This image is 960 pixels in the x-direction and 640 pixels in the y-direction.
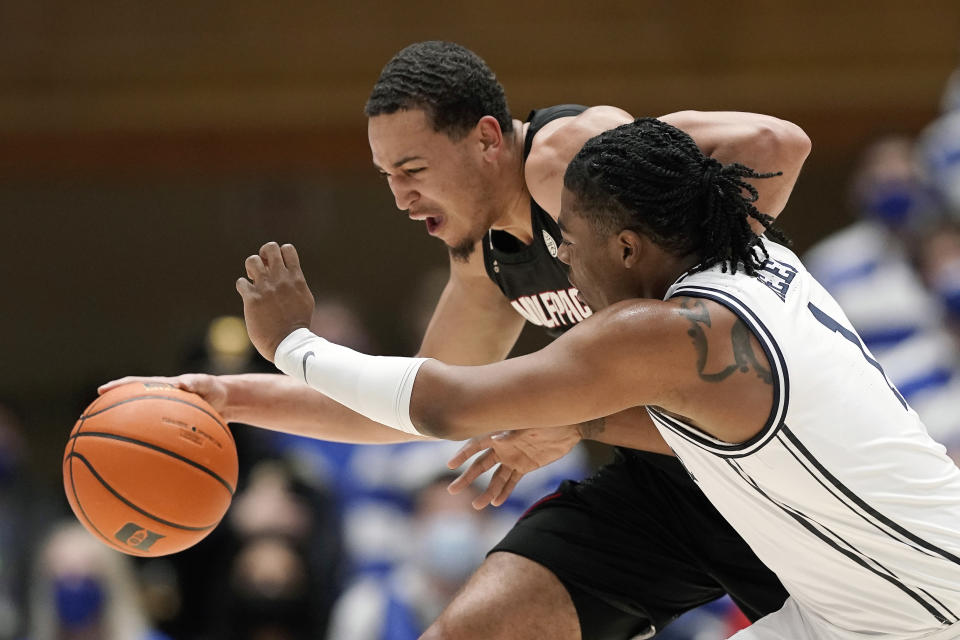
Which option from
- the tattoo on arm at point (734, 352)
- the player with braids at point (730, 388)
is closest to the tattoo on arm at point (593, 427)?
the player with braids at point (730, 388)

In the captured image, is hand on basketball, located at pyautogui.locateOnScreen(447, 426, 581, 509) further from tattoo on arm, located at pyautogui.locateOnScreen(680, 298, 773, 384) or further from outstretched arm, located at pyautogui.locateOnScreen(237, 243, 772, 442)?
tattoo on arm, located at pyautogui.locateOnScreen(680, 298, 773, 384)

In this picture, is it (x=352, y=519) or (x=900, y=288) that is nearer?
(x=352, y=519)

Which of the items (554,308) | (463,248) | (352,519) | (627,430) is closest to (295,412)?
(463,248)

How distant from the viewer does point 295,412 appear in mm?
3773

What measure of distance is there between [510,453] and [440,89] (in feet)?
3.41

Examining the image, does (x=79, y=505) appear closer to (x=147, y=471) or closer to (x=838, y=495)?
(x=147, y=471)

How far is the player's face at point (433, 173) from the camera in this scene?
3.63 m

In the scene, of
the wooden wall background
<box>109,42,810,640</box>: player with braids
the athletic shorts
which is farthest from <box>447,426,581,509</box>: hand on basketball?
the wooden wall background

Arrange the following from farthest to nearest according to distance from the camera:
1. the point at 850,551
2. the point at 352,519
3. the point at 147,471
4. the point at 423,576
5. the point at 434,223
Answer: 1. the point at 352,519
2. the point at 423,576
3. the point at 434,223
4. the point at 147,471
5. the point at 850,551

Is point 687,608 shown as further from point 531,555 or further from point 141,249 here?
point 141,249

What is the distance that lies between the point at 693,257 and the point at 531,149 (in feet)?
3.10

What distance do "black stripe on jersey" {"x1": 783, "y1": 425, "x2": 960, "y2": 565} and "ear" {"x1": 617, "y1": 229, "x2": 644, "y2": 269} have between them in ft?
1.58

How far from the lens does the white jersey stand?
2.62 m

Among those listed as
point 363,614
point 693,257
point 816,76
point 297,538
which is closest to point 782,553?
point 693,257
